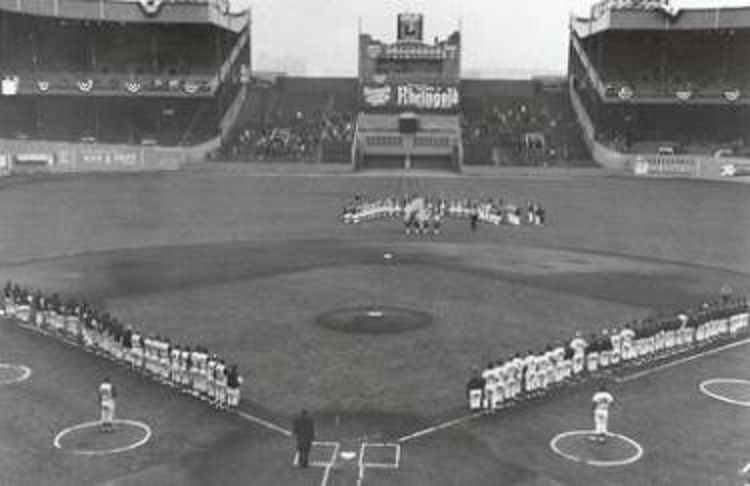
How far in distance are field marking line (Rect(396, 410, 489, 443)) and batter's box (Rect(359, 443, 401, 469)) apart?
0.51m

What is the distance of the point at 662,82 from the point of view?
91.4 metres

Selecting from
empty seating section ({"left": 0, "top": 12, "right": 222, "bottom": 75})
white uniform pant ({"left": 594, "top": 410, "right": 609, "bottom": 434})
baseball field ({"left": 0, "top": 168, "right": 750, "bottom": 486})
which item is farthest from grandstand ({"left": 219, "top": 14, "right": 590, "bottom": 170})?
white uniform pant ({"left": 594, "top": 410, "right": 609, "bottom": 434})

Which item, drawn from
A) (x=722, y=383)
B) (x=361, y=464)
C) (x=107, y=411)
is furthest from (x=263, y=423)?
(x=722, y=383)

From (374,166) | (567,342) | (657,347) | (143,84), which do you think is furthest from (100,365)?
(143,84)

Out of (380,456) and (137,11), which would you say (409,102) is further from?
(380,456)

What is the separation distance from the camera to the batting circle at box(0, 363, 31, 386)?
78.8 feet

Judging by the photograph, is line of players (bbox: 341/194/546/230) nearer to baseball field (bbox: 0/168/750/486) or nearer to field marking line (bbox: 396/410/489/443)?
baseball field (bbox: 0/168/750/486)

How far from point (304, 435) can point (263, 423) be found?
2.73 meters

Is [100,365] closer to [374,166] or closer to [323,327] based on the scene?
[323,327]

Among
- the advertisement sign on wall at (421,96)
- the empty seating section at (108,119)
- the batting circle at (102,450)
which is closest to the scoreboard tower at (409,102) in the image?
the advertisement sign on wall at (421,96)

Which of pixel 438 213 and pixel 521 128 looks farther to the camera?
pixel 521 128

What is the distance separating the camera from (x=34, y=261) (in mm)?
40531

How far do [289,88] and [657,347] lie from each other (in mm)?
83228

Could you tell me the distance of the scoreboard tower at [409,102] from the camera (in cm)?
8806
